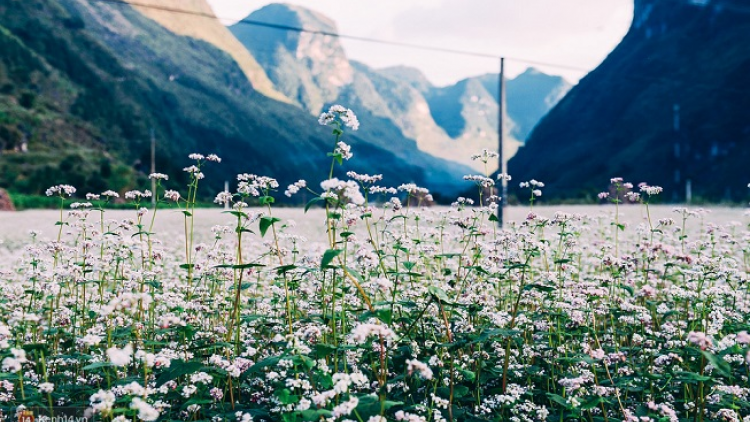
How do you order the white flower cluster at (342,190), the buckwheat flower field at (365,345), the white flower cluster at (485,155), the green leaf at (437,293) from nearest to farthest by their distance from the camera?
the white flower cluster at (342,190)
the buckwheat flower field at (365,345)
the green leaf at (437,293)
the white flower cluster at (485,155)

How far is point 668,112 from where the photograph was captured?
151 m

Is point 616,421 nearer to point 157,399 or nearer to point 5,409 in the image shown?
point 157,399

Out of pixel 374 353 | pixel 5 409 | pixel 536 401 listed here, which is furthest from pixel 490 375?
pixel 5 409

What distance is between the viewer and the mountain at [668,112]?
125 m

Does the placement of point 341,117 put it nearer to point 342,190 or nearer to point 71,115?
point 342,190

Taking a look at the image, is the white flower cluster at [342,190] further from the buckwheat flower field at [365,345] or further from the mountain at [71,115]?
the mountain at [71,115]

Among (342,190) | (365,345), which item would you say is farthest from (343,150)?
(365,345)

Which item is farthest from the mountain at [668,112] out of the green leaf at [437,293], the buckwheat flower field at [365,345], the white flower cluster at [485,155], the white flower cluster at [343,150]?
the green leaf at [437,293]

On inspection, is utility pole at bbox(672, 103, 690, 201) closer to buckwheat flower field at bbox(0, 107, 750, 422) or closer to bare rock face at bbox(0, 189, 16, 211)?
bare rock face at bbox(0, 189, 16, 211)

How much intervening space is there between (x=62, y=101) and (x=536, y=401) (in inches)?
5691

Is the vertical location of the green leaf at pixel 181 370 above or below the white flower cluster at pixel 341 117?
below

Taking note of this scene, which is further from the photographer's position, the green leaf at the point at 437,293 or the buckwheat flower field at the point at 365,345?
the green leaf at the point at 437,293

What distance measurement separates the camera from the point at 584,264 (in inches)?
446

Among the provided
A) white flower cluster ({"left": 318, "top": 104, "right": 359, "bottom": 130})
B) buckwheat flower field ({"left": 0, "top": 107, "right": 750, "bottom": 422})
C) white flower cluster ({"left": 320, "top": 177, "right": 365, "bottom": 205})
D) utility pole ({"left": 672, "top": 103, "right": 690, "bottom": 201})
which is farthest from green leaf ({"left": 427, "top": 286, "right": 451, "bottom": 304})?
utility pole ({"left": 672, "top": 103, "right": 690, "bottom": 201})
